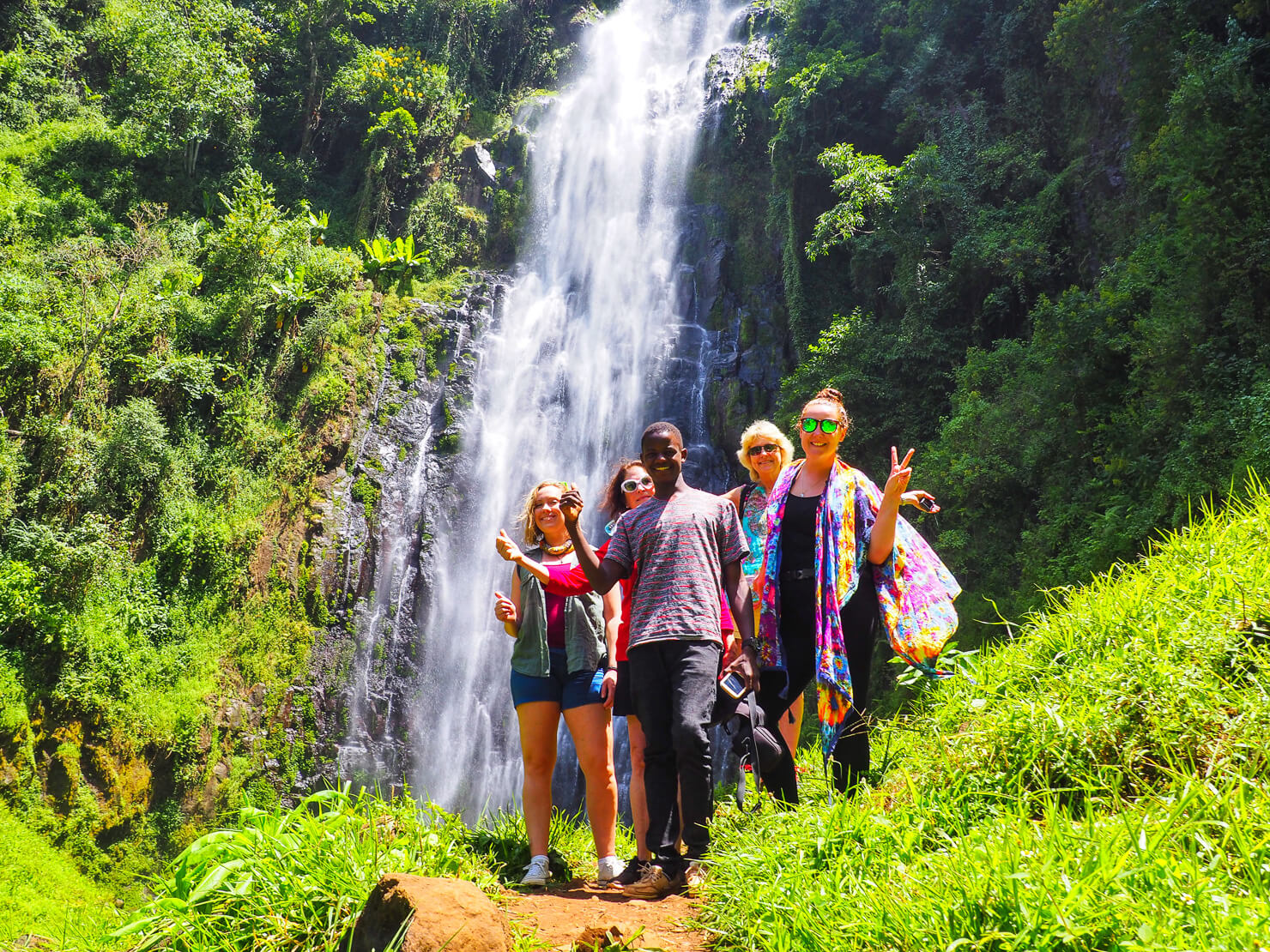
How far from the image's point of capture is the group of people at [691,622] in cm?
312

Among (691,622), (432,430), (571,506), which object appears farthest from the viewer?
(432,430)

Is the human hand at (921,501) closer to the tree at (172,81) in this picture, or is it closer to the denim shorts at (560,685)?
the denim shorts at (560,685)

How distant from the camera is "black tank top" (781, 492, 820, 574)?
341cm

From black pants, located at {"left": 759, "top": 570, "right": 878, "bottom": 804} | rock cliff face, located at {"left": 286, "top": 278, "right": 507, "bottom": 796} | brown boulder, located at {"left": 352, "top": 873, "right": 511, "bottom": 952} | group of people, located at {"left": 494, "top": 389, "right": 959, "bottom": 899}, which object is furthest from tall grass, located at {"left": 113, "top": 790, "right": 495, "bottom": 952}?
rock cliff face, located at {"left": 286, "top": 278, "right": 507, "bottom": 796}

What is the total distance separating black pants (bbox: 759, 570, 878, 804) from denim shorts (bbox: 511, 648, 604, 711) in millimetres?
733

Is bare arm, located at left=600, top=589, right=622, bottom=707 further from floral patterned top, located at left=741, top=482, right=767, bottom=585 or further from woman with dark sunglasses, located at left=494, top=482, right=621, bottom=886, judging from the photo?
floral patterned top, located at left=741, top=482, right=767, bottom=585

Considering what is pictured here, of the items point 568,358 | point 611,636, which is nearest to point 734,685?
point 611,636

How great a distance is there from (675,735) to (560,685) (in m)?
0.81

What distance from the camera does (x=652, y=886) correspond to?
2.92m

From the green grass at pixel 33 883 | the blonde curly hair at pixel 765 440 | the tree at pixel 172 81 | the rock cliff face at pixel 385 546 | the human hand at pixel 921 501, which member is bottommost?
the green grass at pixel 33 883

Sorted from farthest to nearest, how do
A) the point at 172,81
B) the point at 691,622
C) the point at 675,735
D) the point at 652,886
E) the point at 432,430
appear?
the point at 172,81 → the point at 432,430 → the point at 691,622 → the point at 675,735 → the point at 652,886

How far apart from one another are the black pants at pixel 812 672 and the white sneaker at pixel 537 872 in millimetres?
960

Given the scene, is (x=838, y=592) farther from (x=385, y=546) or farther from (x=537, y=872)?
(x=385, y=546)

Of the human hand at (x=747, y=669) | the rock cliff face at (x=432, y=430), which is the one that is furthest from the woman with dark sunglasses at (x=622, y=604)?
the rock cliff face at (x=432, y=430)
